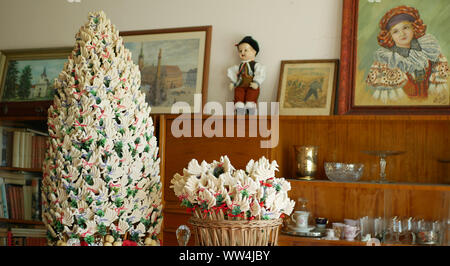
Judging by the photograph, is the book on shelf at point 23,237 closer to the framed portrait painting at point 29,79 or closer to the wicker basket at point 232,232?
the framed portrait painting at point 29,79

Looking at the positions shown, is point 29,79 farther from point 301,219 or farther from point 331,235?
point 331,235

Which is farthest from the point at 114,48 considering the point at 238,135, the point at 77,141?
the point at 238,135

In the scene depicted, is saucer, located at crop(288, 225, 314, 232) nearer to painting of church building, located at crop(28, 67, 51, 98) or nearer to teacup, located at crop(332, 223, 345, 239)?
teacup, located at crop(332, 223, 345, 239)

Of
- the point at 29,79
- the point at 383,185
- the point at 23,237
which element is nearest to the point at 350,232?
the point at 383,185

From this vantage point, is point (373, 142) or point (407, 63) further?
point (373, 142)

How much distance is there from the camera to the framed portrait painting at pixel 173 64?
9.36ft

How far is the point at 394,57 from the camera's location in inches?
98.4

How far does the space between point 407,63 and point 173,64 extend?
139 cm

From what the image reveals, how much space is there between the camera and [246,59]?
8.87ft

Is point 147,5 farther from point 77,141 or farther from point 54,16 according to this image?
point 77,141

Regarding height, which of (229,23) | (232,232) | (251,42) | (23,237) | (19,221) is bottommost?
(23,237)

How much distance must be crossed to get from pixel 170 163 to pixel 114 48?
3.39ft

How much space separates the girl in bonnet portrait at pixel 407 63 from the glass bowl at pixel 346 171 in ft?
1.29

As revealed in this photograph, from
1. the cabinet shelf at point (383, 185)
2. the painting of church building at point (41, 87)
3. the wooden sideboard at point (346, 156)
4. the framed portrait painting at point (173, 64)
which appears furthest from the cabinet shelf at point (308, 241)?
the painting of church building at point (41, 87)
